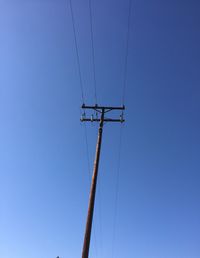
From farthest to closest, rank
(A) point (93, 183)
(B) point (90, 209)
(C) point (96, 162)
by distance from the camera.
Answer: (C) point (96, 162)
(A) point (93, 183)
(B) point (90, 209)

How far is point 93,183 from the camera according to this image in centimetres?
1240

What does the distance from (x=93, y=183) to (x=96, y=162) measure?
1.16 meters

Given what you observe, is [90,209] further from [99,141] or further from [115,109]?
[115,109]

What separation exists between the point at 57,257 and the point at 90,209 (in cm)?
2311

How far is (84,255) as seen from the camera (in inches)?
414

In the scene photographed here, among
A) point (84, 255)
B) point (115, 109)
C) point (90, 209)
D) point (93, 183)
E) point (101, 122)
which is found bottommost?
point (84, 255)

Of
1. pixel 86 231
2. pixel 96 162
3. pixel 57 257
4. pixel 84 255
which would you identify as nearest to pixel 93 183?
pixel 96 162

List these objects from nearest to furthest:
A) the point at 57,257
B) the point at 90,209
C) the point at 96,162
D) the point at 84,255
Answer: the point at 84,255
the point at 90,209
the point at 96,162
the point at 57,257

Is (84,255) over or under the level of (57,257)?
under

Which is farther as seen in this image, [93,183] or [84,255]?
[93,183]

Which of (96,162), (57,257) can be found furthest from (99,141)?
(57,257)

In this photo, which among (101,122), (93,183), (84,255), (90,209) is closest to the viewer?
(84,255)

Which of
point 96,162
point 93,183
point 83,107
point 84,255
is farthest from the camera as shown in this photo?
point 83,107

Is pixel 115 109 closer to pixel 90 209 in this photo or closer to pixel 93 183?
pixel 93 183
